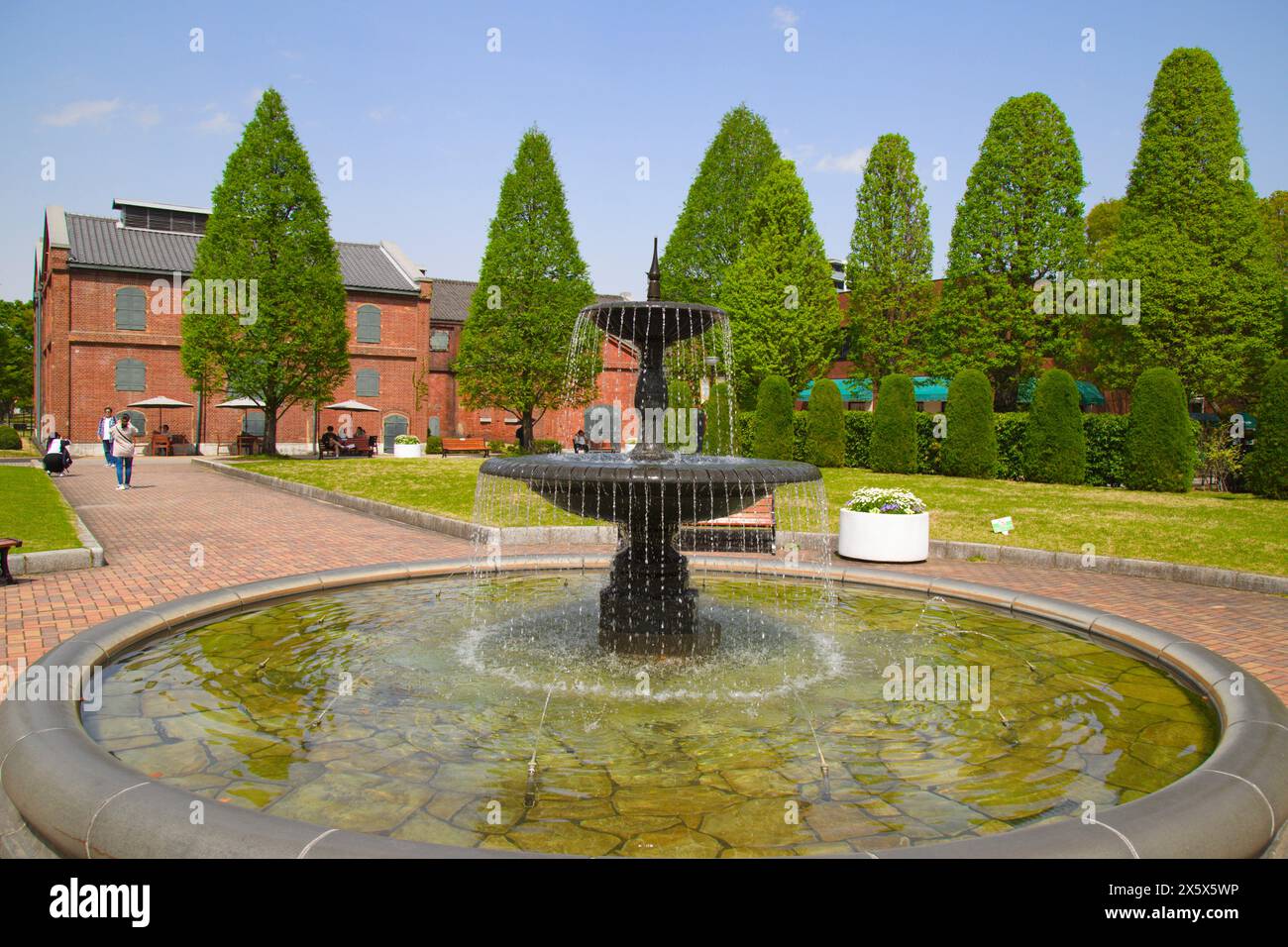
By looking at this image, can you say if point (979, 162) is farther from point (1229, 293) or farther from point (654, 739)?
point (654, 739)

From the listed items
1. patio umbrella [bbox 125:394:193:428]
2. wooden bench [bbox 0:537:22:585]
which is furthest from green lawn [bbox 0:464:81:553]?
patio umbrella [bbox 125:394:193:428]

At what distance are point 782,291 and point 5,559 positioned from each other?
101 ft

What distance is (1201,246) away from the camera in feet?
100

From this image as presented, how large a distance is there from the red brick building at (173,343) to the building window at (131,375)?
5 cm

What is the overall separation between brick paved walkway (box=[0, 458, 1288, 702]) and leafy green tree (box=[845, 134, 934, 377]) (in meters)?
26.1

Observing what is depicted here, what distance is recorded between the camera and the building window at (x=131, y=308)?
135ft

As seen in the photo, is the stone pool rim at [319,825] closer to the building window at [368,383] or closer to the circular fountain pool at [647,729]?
the circular fountain pool at [647,729]

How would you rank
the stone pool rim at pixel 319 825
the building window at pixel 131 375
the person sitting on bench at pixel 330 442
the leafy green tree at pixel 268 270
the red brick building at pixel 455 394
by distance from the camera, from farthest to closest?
1. the red brick building at pixel 455 394
2. the building window at pixel 131 375
3. the person sitting on bench at pixel 330 442
4. the leafy green tree at pixel 268 270
5. the stone pool rim at pixel 319 825

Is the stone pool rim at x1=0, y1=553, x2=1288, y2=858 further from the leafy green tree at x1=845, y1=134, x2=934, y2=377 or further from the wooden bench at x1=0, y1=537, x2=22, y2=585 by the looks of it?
the leafy green tree at x1=845, y1=134, x2=934, y2=377

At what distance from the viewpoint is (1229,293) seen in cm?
3033

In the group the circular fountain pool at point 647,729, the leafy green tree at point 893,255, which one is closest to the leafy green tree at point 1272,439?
the circular fountain pool at point 647,729

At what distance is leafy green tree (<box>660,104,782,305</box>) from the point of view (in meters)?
43.7

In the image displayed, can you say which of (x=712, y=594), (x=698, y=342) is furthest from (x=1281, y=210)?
(x=712, y=594)

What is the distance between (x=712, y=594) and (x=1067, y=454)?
1543 cm
